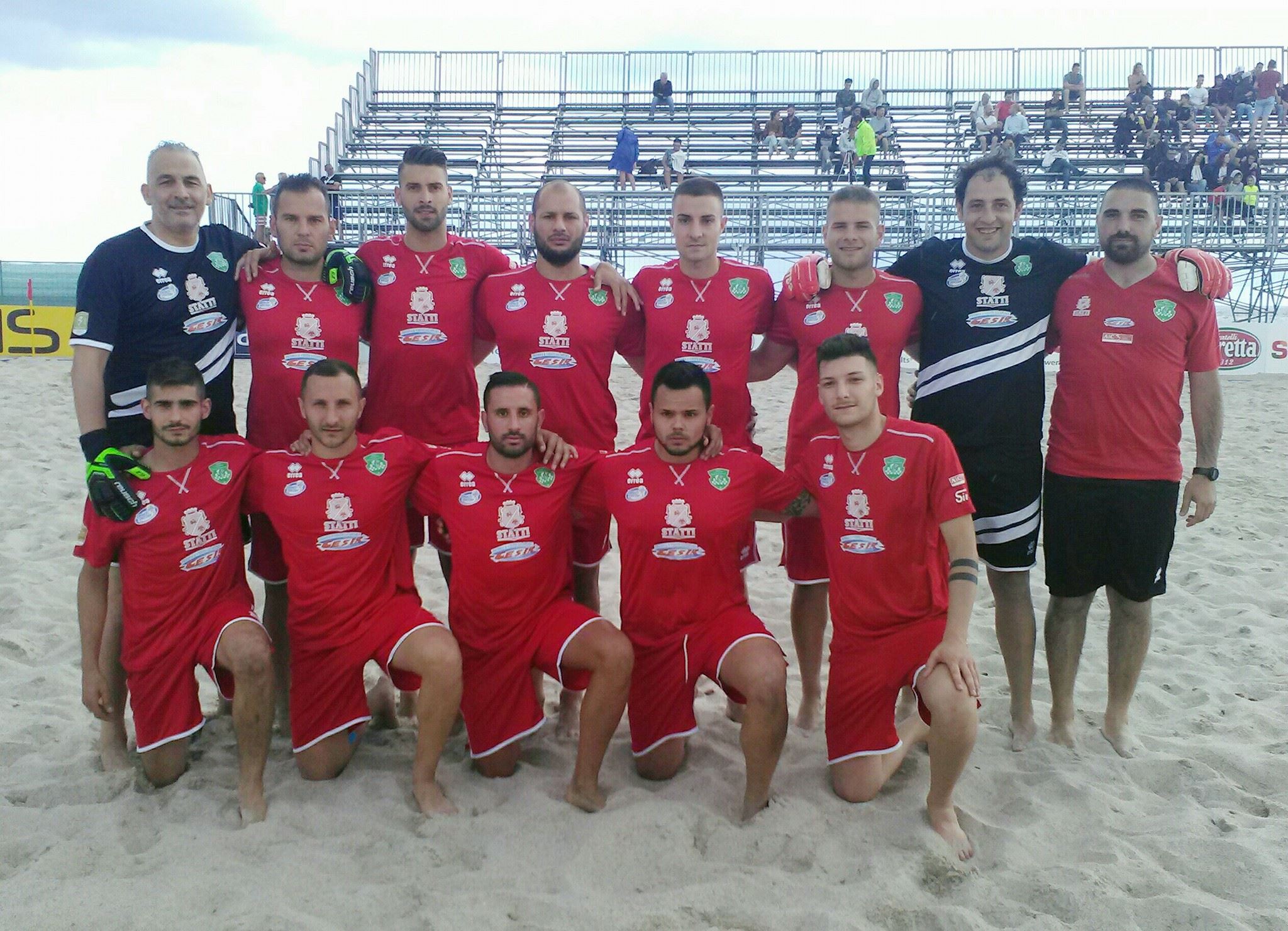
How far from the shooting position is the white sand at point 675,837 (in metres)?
3.01

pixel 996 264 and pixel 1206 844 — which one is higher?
pixel 996 264

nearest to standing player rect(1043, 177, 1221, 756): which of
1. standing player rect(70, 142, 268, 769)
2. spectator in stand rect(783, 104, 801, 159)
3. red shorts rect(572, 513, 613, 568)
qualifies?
red shorts rect(572, 513, 613, 568)

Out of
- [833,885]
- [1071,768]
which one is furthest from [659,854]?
[1071,768]

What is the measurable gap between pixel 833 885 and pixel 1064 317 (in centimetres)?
251

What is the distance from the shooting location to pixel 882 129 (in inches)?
802

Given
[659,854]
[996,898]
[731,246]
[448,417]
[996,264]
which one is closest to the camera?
[996,898]

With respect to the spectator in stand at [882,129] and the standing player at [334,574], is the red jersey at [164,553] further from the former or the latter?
the spectator in stand at [882,129]

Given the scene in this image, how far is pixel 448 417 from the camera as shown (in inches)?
178

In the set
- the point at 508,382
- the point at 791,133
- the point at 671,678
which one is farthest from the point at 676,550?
the point at 791,133

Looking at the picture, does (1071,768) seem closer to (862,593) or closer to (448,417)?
(862,593)

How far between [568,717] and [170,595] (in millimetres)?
1681

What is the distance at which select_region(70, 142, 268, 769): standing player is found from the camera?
3.90m

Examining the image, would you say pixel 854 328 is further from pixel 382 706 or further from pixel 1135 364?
pixel 382 706

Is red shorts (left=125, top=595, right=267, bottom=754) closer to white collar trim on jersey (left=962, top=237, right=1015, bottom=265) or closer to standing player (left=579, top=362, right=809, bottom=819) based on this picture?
standing player (left=579, top=362, right=809, bottom=819)
